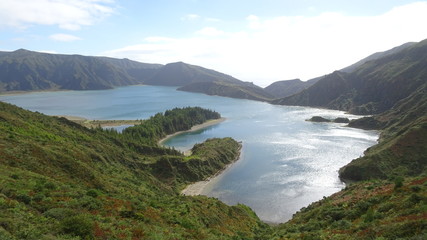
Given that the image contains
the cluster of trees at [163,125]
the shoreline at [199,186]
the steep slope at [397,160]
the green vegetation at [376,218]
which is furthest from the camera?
the cluster of trees at [163,125]

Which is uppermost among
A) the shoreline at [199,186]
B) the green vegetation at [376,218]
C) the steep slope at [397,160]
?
the green vegetation at [376,218]


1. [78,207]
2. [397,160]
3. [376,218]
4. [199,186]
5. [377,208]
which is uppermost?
[78,207]

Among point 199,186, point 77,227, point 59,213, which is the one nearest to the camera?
point 77,227

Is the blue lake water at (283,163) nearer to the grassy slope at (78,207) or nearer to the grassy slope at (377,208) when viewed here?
the grassy slope at (377,208)

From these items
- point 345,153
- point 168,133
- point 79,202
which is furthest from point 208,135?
point 79,202

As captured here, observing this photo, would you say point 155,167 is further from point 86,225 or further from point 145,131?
point 86,225

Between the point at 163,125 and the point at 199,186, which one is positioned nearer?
the point at 199,186

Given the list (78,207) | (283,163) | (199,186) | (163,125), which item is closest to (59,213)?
(78,207)

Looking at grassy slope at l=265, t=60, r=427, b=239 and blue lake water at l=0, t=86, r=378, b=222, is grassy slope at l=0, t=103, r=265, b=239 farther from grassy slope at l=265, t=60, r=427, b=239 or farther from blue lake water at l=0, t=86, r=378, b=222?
blue lake water at l=0, t=86, r=378, b=222

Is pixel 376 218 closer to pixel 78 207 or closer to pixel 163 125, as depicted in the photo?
pixel 78 207

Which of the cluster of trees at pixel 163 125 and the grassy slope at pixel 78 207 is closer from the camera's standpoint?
the grassy slope at pixel 78 207

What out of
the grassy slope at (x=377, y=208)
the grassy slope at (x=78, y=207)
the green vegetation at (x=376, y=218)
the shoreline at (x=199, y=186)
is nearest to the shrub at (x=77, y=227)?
the grassy slope at (x=78, y=207)
